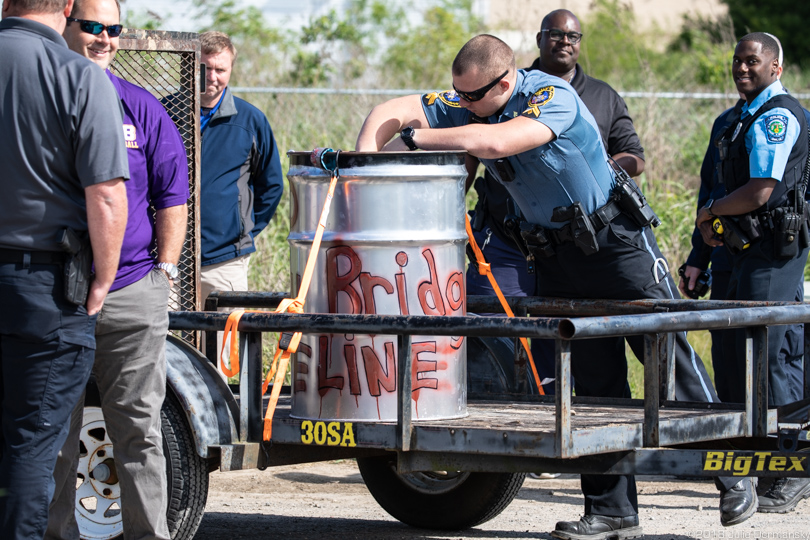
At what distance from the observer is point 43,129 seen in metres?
3.41

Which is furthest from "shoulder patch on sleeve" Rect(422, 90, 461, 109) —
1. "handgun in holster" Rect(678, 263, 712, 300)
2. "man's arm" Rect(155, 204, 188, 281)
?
"handgun in holster" Rect(678, 263, 712, 300)

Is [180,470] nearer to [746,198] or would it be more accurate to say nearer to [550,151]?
[550,151]

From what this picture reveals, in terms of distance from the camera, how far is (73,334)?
3.46 meters

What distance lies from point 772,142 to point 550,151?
1627mm

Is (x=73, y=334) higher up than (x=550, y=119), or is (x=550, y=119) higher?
(x=550, y=119)

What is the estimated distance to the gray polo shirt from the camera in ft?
11.1

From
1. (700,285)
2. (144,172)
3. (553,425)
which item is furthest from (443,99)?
(700,285)

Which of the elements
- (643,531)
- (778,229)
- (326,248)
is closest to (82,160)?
(326,248)

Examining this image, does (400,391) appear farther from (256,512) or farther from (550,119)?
(256,512)

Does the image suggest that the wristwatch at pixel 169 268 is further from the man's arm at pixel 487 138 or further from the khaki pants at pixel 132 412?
the man's arm at pixel 487 138

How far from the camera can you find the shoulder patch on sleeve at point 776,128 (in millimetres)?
5621

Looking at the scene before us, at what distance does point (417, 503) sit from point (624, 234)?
1.54 meters

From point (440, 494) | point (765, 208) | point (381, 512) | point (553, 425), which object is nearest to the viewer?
point (553, 425)

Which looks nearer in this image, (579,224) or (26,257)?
(26,257)
